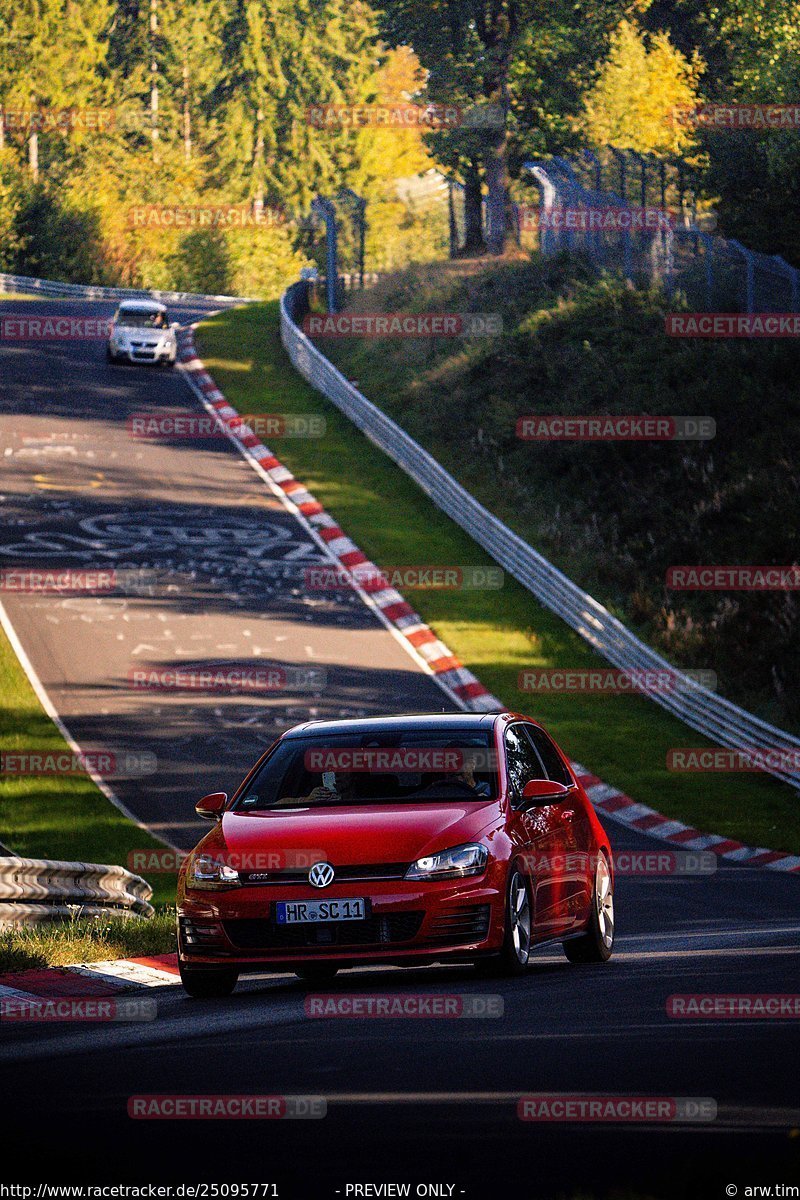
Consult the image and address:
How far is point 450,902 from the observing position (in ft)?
31.9

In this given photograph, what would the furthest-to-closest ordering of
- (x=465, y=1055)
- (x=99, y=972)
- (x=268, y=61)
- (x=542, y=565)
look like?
(x=268, y=61)
(x=542, y=565)
(x=99, y=972)
(x=465, y=1055)

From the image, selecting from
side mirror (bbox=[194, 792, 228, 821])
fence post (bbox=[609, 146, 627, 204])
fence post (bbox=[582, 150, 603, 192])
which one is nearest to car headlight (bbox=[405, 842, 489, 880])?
side mirror (bbox=[194, 792, 228, 821])

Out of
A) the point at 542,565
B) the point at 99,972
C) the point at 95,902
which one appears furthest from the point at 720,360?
the point at 99,972

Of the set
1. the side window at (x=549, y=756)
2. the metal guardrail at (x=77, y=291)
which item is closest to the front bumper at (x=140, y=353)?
the metal guardrail at (x=77, y=291)

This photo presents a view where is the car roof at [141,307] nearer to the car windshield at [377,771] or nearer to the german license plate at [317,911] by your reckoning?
the car windshield at [377,771]

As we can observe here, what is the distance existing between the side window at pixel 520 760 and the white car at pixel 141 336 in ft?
133

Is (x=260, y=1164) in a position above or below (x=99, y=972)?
above

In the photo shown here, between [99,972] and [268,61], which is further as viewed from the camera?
[268,61]

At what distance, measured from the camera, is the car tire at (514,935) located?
32.8ft

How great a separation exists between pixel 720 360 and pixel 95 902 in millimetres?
26164

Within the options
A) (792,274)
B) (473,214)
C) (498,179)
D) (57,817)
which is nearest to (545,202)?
(792,274)

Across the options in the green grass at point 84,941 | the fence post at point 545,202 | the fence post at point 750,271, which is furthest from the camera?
the fence post at point 545,202

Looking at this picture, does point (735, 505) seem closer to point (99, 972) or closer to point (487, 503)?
point (487, 503)

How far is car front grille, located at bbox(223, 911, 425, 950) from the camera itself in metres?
9.71
